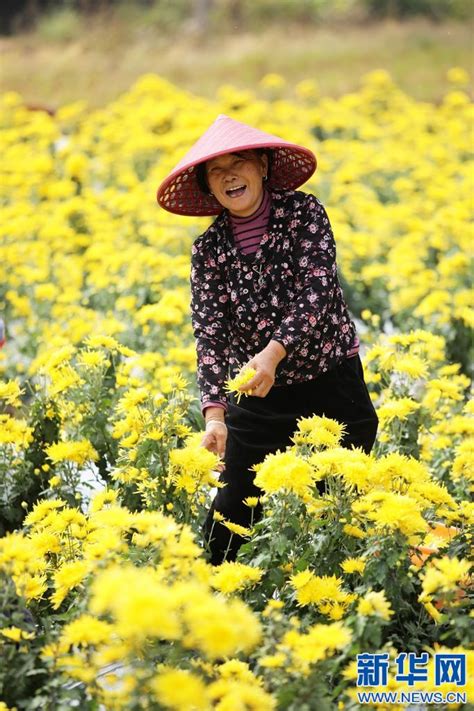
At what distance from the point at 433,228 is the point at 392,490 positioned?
3658mm

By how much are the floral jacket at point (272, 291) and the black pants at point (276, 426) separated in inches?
1.8

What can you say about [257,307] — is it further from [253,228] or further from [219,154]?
[219,154]

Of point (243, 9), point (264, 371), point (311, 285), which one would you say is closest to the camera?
point (264, 371)

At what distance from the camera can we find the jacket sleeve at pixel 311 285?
2.50 meters

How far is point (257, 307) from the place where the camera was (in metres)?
2.73

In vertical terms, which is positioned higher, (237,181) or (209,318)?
(237,181)

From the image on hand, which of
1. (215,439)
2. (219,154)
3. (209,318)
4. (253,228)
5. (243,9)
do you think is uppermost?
(243,9)

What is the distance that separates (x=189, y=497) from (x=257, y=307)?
0.54 meters

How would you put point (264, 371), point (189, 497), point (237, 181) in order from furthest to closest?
point (237, 181)
point (189, 497)
point (264, 371)

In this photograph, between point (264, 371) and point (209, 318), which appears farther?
point (209, 318)

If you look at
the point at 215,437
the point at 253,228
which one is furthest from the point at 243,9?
the point at 215,437

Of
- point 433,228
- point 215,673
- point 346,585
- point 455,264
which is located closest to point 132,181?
point 433,228

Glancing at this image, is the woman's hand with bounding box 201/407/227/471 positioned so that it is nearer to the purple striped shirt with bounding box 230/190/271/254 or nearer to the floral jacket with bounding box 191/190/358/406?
the floral jacket with bounding box 191/190/358/406

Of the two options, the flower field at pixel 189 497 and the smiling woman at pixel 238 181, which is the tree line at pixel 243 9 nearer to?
the flower field at pixel 189 497
